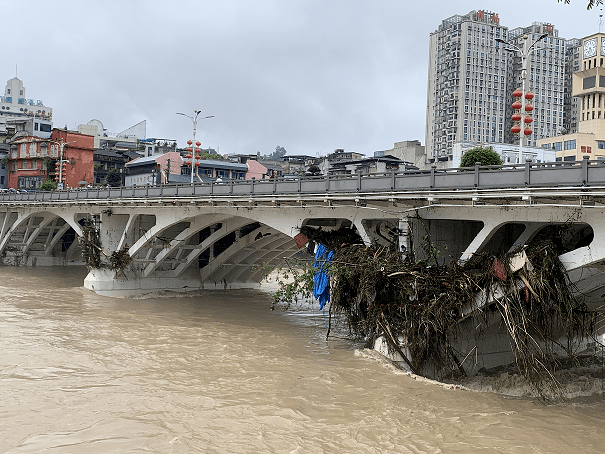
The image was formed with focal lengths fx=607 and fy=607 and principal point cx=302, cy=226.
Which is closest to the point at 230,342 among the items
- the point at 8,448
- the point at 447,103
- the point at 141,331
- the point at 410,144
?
the point at 141,331

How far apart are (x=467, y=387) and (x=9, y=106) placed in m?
143

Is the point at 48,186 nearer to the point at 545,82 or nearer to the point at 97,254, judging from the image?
the point at 97,254

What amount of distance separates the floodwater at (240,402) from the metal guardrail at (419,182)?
6.09 meters

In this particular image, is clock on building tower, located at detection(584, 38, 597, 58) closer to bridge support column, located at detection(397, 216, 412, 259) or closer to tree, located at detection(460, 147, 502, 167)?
tree, located at detection(460, 147, 502, 167)

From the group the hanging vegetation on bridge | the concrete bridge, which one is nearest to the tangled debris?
the concrete bridge

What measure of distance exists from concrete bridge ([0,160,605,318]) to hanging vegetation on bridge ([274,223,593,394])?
0.71 metres

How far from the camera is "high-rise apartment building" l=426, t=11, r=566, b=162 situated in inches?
4978

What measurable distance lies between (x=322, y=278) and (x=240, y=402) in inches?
303

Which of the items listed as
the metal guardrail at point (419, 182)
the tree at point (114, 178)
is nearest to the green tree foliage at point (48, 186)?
the tree at point (114, 178)

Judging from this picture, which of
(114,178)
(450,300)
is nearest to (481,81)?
(114,178)

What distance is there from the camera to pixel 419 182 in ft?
66.1

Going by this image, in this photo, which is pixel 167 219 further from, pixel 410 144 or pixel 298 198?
pixel 410 144

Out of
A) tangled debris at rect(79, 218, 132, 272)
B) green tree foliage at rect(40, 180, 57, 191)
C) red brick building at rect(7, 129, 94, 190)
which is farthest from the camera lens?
red brick building at rect(7, 129, 94, 190)

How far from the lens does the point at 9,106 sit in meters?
139
